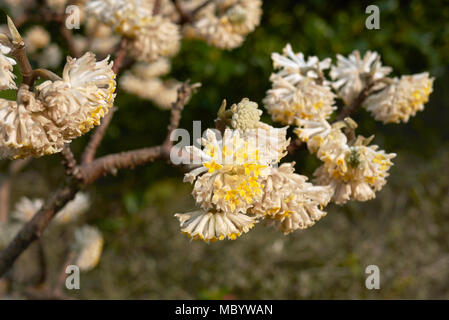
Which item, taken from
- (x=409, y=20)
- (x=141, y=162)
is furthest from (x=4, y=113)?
(x=409, y=20)

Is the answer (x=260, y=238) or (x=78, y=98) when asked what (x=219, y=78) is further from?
(x=78, y=98)

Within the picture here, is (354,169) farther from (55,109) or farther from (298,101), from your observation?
(55,109)

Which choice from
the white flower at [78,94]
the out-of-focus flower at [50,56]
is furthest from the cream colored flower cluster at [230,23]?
the out-of-focus flower at [50,56]

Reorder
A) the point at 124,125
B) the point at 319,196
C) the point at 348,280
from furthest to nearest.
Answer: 1. the point at 124,125
2. the point at 348,280
3. the point at 319,196

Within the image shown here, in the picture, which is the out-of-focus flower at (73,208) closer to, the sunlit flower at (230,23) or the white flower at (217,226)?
the sunlit flower at (230,23)

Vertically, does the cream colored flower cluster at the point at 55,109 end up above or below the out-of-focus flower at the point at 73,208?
below
